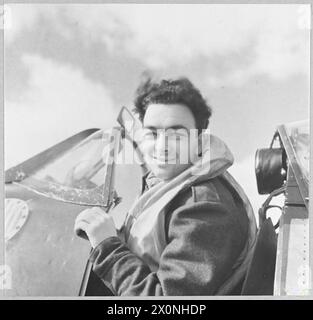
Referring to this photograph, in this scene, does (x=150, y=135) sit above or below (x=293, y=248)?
above

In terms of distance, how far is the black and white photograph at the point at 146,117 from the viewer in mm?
2648

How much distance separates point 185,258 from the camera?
251 centimetres

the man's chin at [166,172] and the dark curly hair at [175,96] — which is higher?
the dark curly hair at [175,96]

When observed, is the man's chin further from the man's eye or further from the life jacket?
the man's eye

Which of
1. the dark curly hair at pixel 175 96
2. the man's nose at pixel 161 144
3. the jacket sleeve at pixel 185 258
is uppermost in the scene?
the dark curly hair at pixel 175 96

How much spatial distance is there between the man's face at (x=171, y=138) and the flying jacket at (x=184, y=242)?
57mm

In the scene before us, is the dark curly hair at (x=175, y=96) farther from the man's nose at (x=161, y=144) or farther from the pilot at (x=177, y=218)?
the man's nose at (x=161, y=144)

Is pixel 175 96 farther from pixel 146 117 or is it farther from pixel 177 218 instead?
pixel 177 218

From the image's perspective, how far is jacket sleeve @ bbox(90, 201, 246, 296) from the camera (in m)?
2.51

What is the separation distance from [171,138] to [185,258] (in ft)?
1.56

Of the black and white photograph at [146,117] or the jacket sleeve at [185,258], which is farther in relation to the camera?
the black and white photograph at [146,117]

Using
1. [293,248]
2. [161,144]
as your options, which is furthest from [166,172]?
[293,248]

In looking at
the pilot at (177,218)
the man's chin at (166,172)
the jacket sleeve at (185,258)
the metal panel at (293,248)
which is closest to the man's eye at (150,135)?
the pilot at (177,218)

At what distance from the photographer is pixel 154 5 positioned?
8.84 feet
